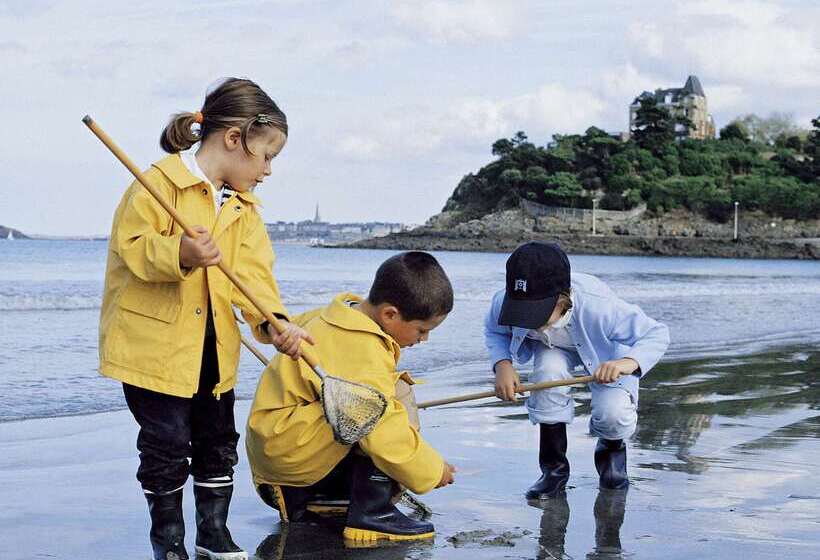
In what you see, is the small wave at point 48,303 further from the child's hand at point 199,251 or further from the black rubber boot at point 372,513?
the child's hand at point 199,251

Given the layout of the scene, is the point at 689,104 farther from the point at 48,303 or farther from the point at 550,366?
the point at 550,366

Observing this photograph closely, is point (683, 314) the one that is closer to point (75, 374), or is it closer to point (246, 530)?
point (75, 374)

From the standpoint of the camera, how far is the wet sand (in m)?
3.06

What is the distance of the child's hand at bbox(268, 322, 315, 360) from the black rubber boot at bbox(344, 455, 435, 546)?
47 centimetres

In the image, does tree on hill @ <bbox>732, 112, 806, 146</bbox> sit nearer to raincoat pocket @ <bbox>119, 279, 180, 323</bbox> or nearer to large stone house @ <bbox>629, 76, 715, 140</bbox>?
large stone house @ <bbox>629, 76, 715, 140</bbox>

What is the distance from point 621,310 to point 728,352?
519 cm

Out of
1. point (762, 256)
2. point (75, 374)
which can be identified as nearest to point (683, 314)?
point (75, 374)

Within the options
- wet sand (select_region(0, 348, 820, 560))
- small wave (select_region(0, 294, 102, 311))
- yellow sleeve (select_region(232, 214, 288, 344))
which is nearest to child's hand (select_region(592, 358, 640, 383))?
wet sand (select_region(0, 348, 820, 560))

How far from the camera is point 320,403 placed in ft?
9.75

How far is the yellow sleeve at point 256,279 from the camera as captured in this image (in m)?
2.94

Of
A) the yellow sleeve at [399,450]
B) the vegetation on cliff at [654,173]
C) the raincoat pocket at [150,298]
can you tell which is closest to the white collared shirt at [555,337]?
the yellow sleeve at [399,450]

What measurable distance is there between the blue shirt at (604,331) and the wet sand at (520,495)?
18.6 inches

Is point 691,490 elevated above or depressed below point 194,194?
below

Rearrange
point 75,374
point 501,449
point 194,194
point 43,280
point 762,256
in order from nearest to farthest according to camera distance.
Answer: point 194,194
point 501,449
point 75,374
point 43,280
point 762,256
